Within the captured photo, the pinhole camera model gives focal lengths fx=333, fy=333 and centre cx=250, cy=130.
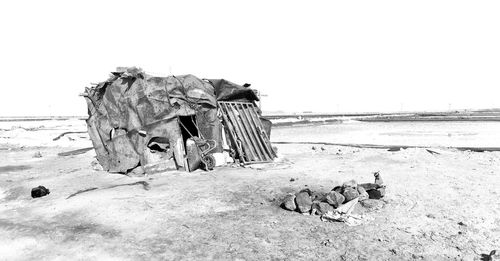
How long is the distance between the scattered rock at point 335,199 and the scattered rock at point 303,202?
14.7 inches

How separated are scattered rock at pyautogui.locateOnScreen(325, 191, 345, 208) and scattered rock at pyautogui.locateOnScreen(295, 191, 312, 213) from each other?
37 cm

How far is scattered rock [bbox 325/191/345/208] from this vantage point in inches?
255

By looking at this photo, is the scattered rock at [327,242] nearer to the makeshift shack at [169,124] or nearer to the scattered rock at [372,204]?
the scattered rock at [372,204]

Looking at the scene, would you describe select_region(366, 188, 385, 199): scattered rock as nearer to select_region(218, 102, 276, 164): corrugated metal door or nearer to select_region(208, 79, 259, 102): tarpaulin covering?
select_region(218, 102, 276, 164): corrugated metal door

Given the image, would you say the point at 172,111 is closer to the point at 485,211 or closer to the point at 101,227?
the point at 101,227

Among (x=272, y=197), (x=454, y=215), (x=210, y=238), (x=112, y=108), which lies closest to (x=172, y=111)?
(x=112, y=108)

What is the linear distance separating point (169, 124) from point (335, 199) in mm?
6411

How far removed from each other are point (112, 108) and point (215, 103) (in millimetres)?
3739

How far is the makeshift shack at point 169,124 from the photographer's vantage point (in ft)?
36.1

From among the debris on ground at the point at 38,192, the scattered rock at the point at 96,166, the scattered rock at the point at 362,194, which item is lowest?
the scattered rock at the point at 96,166

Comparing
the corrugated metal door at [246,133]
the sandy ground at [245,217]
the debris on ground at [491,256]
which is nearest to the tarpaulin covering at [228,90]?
the corrugated metal door at [246,133]

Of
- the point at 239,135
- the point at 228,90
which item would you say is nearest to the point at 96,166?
the point at 239,135

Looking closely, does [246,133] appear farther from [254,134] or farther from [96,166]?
[96,166]

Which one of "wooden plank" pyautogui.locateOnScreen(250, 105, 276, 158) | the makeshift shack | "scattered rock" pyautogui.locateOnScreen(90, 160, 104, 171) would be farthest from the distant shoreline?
"scattered rock" pyautogui.locateOnScreen(90, 160, 104, 171)
